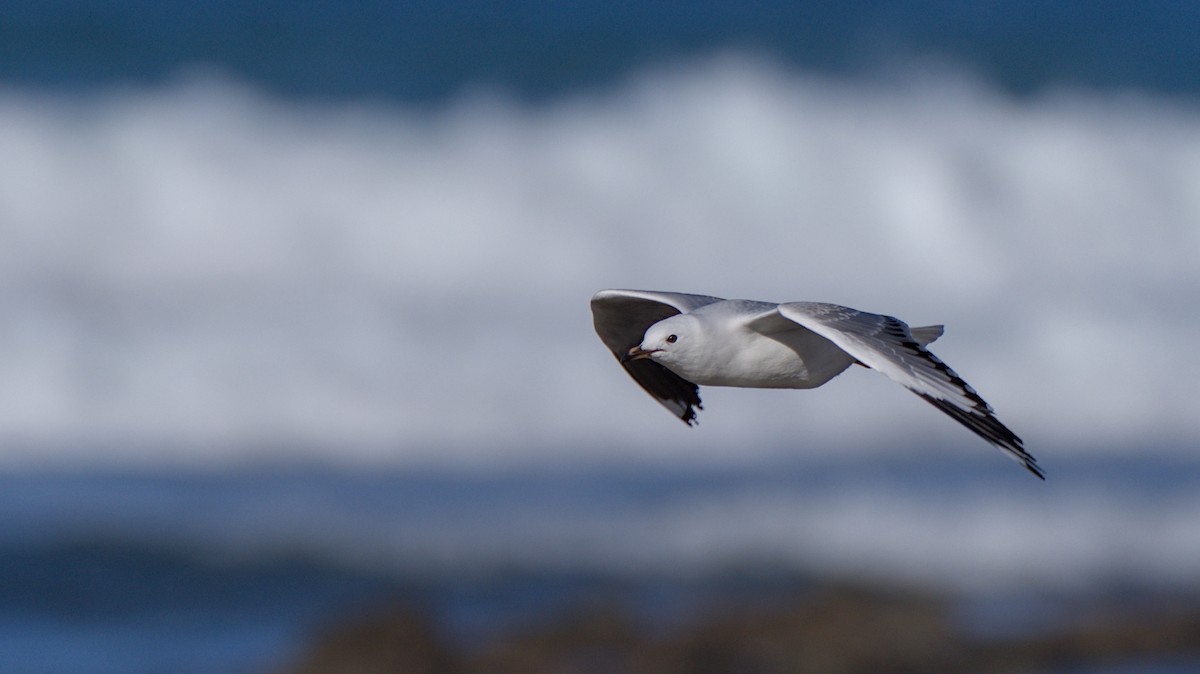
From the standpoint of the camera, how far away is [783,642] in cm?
1146

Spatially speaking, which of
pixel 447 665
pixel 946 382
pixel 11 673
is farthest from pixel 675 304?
pixel 11 673

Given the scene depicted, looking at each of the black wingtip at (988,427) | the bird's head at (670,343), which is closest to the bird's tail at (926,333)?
the bird's head at (670,343)

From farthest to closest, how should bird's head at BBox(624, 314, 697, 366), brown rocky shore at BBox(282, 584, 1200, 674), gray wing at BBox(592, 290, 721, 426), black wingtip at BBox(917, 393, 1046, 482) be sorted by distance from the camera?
brown rocky shore at BBox(282, 584, 1200, 674) < gray wing at BBox(592, 290, 721, 426) < bird's head at BBox(624, 314, 697, 366) < black wingtip at BBox(917, 393, 1046, 482)

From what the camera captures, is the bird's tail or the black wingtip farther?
the bird's tail

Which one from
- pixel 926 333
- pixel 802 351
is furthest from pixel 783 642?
pixel 802 351

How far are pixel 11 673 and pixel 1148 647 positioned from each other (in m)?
8.54

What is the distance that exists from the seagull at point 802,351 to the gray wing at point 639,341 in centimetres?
55

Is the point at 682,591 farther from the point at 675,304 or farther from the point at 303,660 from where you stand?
the point at 675,304

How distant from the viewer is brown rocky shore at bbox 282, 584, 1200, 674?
1084 centimetres

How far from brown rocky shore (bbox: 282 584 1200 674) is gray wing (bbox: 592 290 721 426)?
468 centimetres

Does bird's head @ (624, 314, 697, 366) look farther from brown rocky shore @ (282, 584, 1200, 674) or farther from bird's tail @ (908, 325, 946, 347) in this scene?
brown rocky shore @ (282, 584, 1200, 674)

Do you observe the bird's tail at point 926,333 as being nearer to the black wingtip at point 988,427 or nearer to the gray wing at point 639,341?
the gray wing at point 639,341

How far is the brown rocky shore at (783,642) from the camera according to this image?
1084 centimetres


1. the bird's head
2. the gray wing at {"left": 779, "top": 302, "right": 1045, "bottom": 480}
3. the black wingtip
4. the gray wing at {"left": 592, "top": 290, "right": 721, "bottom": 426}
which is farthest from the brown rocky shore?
the black wingtip
